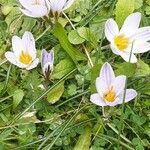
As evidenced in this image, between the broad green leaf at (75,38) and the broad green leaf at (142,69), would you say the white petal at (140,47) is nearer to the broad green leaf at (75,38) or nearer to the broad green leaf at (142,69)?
the broad green leaf at (142,69)

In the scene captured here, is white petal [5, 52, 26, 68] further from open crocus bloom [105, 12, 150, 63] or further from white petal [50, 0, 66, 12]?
open crocus bloom [105, 12, 150, 63]

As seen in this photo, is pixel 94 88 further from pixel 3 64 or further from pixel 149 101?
pixel 3 64

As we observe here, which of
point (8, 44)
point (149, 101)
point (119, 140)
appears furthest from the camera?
point (8, 44)

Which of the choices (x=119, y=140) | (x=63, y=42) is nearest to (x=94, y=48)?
(x=63, y=42)

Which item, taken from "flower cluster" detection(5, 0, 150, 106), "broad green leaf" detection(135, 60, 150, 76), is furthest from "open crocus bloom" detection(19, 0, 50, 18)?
"broad green leaf" detection(135, 60, 150, 76)

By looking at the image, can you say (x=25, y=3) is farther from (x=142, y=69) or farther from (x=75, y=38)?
(x=142, y=69)

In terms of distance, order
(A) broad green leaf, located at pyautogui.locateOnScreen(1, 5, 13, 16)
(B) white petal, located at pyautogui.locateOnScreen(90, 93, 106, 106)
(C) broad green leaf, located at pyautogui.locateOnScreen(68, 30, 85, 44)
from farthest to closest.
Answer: (A) broad green leaf, located at pyautogui.locateOnScreen(1, 5, 13, 16) → (C) broad green leaf, located at pyautogui.locateOnScreen(68, 30, 85, 44) → (B) white petal, located at pyautogui.locateOnScreen(90, 93, 106, 106)
